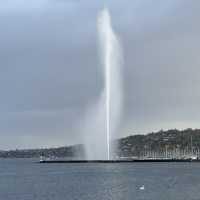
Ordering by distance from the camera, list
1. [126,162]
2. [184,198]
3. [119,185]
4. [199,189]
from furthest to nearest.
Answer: [126,162]
[119,185]
[199,189]
[184,198]

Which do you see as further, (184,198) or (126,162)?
(126,162)

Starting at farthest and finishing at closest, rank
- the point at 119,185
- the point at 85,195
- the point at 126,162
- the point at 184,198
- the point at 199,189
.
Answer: the point at 126,162 < the point at 119,185 < the point at 199,189 < the point at 85,195 < the point at 184,198

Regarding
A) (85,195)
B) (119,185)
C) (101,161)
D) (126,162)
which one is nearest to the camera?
(85,195)

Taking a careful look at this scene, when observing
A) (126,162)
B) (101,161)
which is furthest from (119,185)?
(126,162)

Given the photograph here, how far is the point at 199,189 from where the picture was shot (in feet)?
251

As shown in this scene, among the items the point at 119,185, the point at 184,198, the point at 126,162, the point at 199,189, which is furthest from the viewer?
the point at 126,162

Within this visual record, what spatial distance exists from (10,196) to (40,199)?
6.99 metres

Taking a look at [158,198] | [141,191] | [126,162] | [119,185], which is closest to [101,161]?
[126,162]

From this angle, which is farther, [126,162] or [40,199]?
[126,162]

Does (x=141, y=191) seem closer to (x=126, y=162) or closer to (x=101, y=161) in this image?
(x=101, y=161)

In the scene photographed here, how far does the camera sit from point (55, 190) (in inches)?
3187

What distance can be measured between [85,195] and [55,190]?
1012 cm

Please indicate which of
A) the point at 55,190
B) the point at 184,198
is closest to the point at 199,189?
the point at 184,198

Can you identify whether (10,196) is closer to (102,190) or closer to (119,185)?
(102,190)
